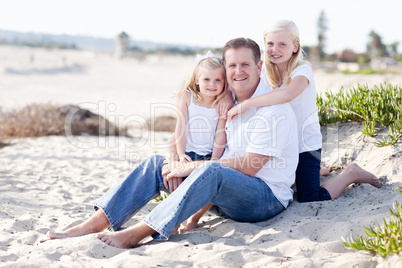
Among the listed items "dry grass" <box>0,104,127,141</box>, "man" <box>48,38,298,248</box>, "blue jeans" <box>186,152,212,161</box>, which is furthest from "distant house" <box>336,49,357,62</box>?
"man" <box>48,38,298,248</box>

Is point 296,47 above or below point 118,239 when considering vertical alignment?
above

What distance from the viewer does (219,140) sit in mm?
3617

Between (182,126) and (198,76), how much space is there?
470mm

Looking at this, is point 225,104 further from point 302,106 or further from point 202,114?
point 302,106

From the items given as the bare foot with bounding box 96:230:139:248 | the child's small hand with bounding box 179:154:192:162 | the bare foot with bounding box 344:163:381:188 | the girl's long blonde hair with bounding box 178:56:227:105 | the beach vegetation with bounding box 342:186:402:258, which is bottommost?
the bare foot with bounding box 96:230:139:248

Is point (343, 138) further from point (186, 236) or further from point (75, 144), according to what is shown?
point (75, 144)

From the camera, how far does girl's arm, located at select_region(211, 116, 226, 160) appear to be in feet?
11.7

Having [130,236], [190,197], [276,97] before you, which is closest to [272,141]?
[276,97]

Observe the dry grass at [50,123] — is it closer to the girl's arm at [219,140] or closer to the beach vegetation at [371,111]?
the beach vegetation at [371,111]

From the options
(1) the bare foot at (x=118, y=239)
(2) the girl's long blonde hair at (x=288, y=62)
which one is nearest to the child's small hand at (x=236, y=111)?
(2) the girl's long blonde hair at (x=288, y=62)

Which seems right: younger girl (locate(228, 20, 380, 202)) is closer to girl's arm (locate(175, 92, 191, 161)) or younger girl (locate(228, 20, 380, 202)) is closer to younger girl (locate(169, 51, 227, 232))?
younger girl (locate(169, 51, 227, 232))

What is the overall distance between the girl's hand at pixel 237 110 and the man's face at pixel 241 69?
176 mm

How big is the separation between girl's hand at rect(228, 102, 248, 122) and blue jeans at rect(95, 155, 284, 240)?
53 centimetres

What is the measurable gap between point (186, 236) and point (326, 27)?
307 ft
